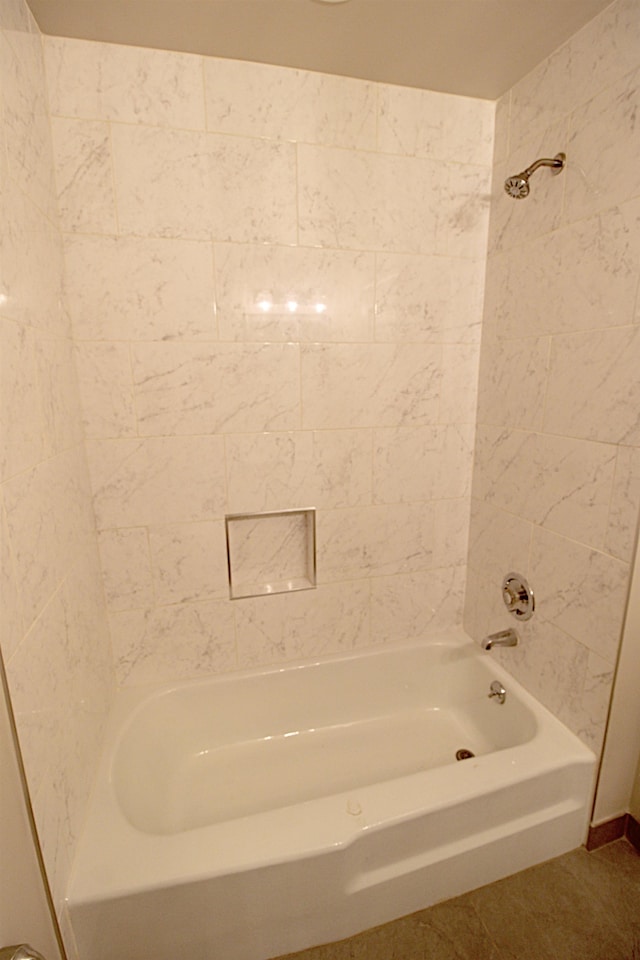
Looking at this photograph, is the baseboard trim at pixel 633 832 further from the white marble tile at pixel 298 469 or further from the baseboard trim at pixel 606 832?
the white marble tile at pixel 298 469

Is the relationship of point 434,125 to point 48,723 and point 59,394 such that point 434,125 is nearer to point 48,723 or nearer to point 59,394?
point 59,394

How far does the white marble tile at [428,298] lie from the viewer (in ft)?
5.03

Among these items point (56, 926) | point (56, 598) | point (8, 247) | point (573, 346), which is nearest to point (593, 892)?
point (56, 926)

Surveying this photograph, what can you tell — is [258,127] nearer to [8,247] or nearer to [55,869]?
[8,247]

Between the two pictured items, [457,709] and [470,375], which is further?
[457,709]

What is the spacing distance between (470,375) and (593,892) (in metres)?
1.64

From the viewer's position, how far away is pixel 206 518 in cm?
154

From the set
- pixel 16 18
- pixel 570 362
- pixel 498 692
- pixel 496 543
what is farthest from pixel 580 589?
pixel 16 18

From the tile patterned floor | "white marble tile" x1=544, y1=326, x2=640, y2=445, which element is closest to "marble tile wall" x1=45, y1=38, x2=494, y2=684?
"white marble tile" x1=544, y1=326, x2=640, y2=445

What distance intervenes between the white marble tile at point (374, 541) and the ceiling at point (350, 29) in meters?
1.42

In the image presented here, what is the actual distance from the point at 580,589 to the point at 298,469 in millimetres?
976

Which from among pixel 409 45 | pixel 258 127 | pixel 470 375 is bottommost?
pixel 470 375

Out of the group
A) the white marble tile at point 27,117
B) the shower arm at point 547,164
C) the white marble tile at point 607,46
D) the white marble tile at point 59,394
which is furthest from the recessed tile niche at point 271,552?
the white marble tile at point 607,46

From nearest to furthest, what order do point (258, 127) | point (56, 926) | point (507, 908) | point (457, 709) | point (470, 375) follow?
1. point (56, 926)
2. point (507, 908)
3. point (258, 127)
4. point (470, 375)
5. point (457, 709)
